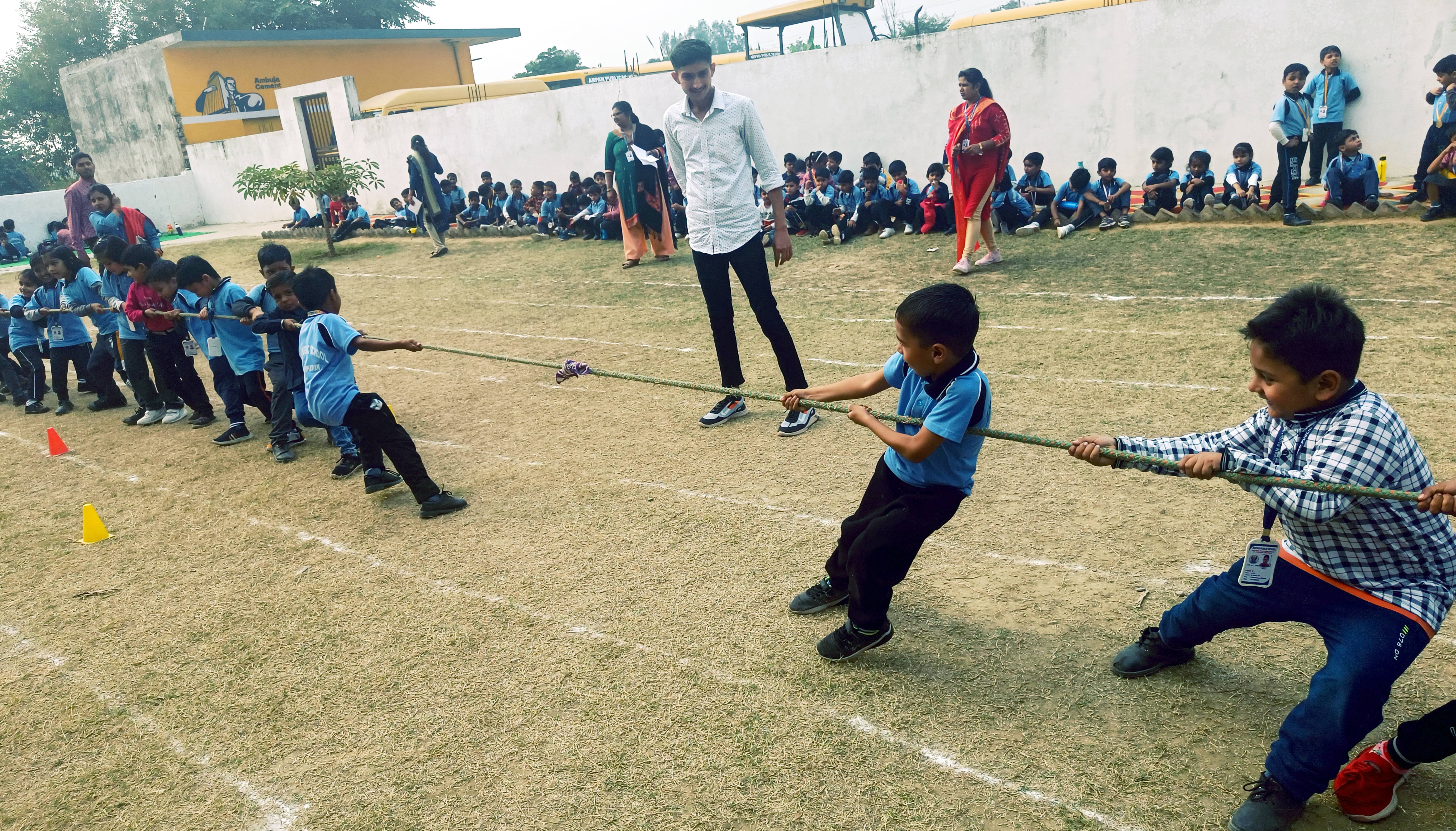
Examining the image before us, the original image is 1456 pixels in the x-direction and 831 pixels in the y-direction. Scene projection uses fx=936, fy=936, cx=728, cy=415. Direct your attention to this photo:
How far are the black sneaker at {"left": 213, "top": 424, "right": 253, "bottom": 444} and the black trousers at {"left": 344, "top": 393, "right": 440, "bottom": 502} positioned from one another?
2.11 metres

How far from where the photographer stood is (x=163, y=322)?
7.17 m

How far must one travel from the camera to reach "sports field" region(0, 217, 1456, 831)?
2.72m

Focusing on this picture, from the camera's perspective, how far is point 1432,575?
7.73 feet

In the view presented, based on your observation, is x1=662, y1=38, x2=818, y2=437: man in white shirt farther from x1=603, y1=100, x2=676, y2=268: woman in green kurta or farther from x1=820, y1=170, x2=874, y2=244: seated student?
x1=603, y1=100, x2=676, y2=268: woman in green kurta

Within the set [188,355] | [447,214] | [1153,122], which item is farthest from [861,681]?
[447,214]

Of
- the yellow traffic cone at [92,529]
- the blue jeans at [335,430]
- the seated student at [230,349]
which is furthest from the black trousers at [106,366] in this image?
the yellow traffic cone at [92,529]

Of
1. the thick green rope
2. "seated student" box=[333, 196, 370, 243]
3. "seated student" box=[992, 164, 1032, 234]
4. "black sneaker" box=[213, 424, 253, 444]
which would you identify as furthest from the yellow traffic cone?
"seated student" box=[333, 196, 370, 243]

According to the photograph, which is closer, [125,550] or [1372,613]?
[1372,613]

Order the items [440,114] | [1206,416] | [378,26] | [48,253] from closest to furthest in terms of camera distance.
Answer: [1206,416]
[48,253]
[440,114]
[378,26]

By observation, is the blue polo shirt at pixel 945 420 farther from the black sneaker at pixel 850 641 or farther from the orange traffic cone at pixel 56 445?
the orange traffic cone at pixel 56 445

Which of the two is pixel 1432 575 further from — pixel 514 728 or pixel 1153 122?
pixel 1153 122

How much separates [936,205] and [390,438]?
25.9ft

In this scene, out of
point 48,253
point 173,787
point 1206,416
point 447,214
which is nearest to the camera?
point 173,787

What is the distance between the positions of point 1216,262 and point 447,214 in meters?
13.7
